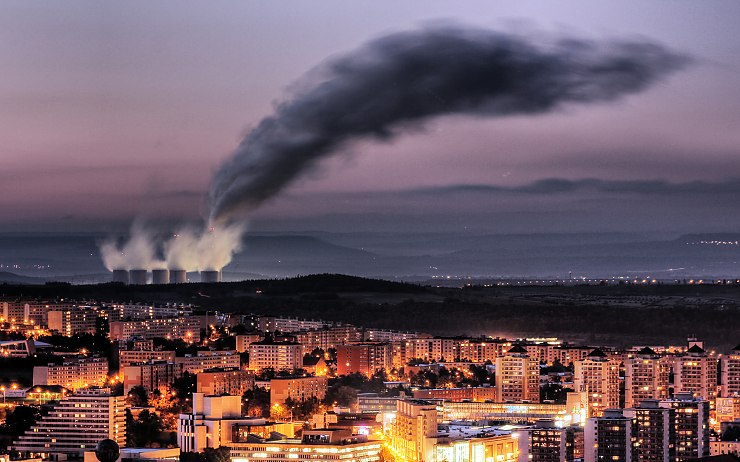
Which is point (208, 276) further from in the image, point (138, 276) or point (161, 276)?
point (161, 276)

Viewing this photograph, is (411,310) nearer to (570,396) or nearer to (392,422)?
(570,396)

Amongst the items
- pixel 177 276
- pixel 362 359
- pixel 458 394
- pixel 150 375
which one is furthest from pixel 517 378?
pixel 177 276

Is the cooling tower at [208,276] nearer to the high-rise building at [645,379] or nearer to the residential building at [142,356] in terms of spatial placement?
the residential building at [142,356]

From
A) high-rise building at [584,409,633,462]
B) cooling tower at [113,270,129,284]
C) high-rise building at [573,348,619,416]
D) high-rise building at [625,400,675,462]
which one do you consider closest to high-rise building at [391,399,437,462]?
high-rise building at [584,409,633,462]

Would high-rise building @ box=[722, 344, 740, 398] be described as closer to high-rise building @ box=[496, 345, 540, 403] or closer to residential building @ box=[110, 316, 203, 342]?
high-rise building @ box=[496, 345, 540, 403]

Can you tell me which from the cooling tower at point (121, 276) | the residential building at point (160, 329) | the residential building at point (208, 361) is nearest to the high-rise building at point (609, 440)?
the residential building at point (208, 361)

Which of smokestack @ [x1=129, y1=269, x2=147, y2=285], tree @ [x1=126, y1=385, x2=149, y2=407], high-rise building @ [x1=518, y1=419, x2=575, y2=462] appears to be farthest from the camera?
smokestack @ [x1=129, y1=269, x2=147, y2=285]
